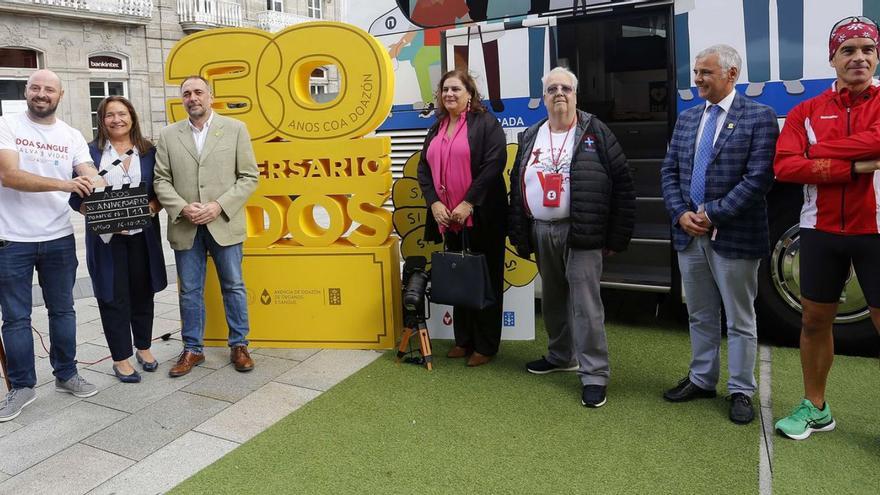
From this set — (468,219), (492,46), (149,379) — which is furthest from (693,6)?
(149,379)

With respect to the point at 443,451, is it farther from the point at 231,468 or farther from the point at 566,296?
the point at 566,296

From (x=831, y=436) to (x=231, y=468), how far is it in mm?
2714

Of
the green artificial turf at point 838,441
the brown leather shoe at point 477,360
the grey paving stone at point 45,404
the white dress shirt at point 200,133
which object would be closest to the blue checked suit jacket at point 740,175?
the green artificial turf at point 838,441

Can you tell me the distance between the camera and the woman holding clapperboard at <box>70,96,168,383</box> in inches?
149

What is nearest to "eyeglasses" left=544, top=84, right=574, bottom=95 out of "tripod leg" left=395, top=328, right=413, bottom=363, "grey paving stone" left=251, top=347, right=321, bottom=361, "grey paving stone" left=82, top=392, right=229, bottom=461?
"tripod leg" left=395, top=328, right=413, bottom=363

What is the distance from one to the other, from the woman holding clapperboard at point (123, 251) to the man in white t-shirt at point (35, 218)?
16 cm

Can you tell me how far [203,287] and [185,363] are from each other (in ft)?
1.61

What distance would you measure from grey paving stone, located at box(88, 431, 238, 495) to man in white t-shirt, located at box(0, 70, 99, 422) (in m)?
1.07

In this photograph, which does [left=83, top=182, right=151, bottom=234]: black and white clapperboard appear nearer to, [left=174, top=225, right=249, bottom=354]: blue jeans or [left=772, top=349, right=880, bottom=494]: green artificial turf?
[left=174, top=225, right=249, bottom=354]: blue jeans


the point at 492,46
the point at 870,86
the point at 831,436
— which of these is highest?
the point at 492,46

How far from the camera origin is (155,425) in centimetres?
335

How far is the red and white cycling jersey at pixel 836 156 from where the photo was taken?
2645mm

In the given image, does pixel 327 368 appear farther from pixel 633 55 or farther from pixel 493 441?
pixel 633 55

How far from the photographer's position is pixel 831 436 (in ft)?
9.89
